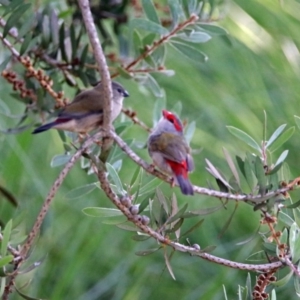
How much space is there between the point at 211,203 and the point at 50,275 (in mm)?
398

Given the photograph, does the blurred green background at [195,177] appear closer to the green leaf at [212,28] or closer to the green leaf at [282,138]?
the green leaf at [212,28]

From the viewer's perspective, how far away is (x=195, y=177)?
1.54 m

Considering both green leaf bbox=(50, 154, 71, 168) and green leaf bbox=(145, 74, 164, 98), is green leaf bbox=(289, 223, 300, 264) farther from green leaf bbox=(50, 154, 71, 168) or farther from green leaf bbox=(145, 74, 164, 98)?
green leaf bbox=(145, 74, 164, 98)

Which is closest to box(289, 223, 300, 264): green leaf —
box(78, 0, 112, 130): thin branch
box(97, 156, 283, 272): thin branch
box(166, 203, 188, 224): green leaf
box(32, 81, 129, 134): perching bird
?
box(97, 156, 283, 272): thin branch

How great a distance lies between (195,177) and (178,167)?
0.41 m

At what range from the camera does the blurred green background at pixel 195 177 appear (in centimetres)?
133

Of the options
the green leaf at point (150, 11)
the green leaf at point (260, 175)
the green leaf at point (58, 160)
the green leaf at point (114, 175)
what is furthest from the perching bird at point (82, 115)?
the green leaf at point (260, 175)

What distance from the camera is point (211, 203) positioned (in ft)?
5.05

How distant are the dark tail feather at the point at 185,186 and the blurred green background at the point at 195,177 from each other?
0.27 meters

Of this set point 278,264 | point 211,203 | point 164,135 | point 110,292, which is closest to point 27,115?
point 164,135

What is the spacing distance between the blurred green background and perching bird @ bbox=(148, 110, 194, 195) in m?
0.23

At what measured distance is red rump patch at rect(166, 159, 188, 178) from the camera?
1117 millimetres

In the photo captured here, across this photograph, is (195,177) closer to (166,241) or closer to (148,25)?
(148,25)

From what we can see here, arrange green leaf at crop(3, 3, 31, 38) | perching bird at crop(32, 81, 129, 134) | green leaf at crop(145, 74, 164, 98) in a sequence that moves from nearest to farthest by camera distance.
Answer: green leaf at crop(3, 3, 31, 38)
perching bird at crop(32, 81, 129, 134)
green leaf at crop(145, 74, 164, 98)
